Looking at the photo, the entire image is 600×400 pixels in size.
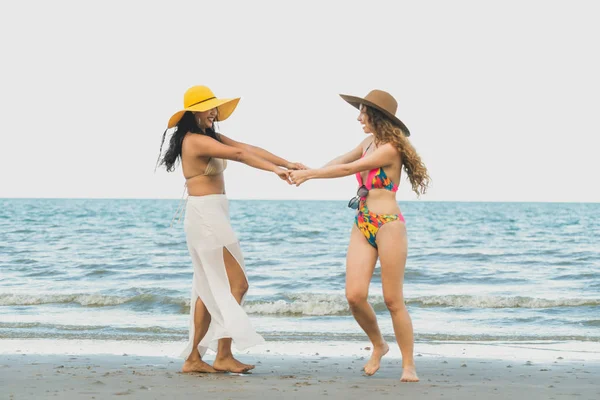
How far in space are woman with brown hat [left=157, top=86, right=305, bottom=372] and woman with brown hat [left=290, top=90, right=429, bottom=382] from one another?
0.72m

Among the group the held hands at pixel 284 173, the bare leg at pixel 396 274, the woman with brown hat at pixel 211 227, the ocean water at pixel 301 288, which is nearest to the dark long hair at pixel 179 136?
the woman with brown hat at pixel 211 227

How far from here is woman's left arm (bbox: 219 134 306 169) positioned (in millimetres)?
5531

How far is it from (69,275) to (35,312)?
5100 millimetres

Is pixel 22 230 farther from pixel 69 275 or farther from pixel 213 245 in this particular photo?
pixel 213 245

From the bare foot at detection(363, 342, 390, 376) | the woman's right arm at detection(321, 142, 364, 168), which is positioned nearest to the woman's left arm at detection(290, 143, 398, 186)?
the woman's right arm at detection(321, 142, 364, 168)

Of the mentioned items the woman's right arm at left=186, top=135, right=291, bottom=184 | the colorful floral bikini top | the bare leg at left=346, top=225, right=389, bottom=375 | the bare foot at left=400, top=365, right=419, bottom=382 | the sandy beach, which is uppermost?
the woman's right arm at left=186, top=135, right=291, bottom=184

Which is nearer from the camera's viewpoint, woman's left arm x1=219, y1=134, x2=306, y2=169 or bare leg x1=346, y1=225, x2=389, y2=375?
bare leg x1=346, y1=225, x2=389, y2=375

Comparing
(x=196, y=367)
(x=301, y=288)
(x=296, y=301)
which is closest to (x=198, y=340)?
(x=196, y=367)

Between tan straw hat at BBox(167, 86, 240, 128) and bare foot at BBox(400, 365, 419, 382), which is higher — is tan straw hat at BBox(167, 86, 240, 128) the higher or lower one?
the higher one

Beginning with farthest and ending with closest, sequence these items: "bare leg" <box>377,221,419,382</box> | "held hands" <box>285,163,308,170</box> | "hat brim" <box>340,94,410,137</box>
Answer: "held hands" <box>285,163,308,170</box> < "hat brim" <box>340,94,410,137</box> < "bare leg" <box>377,221,419,382</box>

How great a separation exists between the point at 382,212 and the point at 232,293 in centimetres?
121

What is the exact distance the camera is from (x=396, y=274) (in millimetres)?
5105

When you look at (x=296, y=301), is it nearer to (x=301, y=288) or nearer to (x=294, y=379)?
(x=301, y=288)

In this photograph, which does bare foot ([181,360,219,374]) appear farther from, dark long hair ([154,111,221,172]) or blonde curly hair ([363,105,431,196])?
blonde curly hair ([363,105,431,196])
